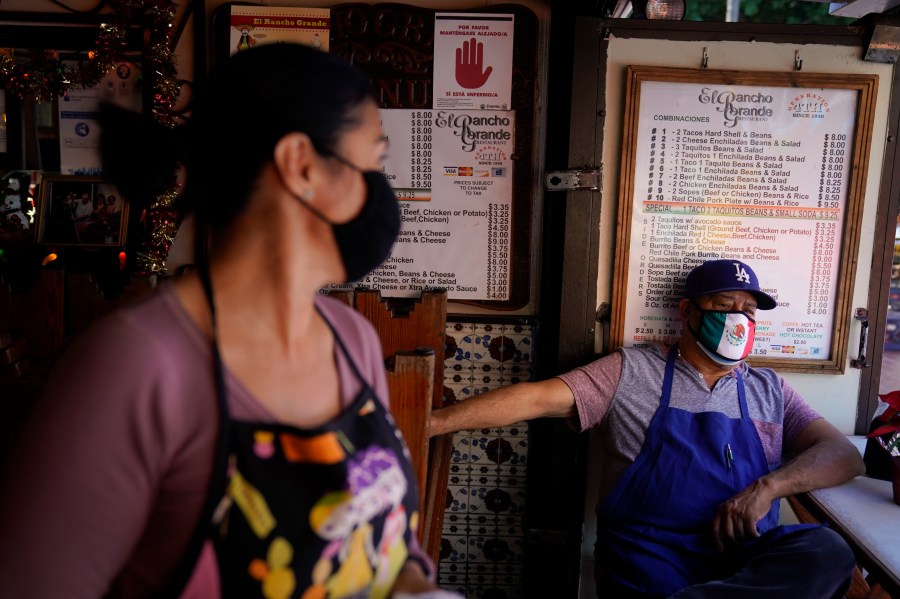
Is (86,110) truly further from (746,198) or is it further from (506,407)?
(746,198)

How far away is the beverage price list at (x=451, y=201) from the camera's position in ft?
8.69

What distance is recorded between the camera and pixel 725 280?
2.31 metres

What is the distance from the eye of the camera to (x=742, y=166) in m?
2.56

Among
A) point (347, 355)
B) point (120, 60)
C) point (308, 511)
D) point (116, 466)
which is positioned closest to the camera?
point (116, 466)

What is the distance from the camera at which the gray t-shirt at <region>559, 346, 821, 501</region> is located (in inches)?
91.3

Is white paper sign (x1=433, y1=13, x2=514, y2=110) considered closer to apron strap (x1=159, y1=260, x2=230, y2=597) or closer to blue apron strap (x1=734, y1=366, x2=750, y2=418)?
blue apron strap (x1=734, y1=366, x2=750, y2=418)

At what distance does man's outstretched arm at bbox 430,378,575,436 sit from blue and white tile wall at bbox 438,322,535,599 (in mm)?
463

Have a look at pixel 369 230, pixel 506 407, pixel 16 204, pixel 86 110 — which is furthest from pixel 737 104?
pixel 16 204

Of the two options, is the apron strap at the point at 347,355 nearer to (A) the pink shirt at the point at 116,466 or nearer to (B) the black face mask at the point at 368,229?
(B) the black face mask at the point at 368,229

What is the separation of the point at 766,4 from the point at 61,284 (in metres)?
12.2

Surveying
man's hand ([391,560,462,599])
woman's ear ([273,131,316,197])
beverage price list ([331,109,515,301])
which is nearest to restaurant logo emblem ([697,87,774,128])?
beverage price list ([331,109,515,301])

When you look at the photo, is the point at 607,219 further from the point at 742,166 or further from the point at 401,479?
the point at 401,479

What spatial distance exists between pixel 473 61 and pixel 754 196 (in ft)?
4.00

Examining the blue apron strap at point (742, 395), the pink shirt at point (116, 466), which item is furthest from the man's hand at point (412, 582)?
the blue apron strap at point (742, 395)
